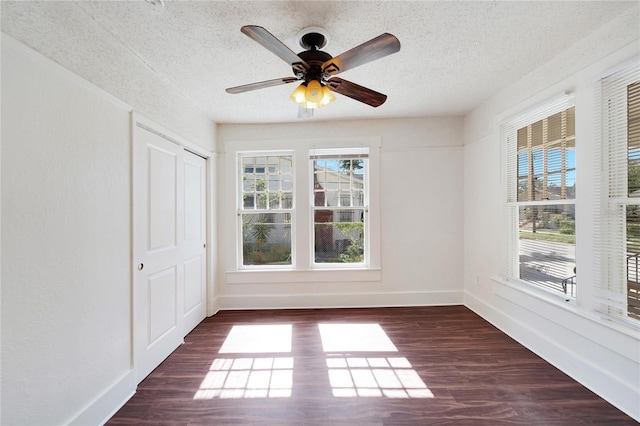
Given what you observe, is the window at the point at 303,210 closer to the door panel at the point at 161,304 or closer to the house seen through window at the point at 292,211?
the house seen through window at the point at 292,211

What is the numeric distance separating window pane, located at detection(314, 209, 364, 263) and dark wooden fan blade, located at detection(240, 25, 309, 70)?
2.15 meters

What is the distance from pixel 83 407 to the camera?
4.82 feet

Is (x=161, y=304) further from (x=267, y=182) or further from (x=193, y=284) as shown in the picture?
(x=267, y=182)

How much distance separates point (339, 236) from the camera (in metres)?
3.49

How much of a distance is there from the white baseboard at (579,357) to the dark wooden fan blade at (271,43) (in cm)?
269

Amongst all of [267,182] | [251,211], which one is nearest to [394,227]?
[267,182]

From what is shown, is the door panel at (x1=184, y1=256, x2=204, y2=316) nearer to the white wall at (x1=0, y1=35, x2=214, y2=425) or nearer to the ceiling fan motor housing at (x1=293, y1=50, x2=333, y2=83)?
the white wall at (x1=0, y1=35, x2=214, y2=425)

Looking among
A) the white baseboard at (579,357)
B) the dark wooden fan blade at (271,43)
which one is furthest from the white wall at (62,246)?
the white baseboard at (579,357)

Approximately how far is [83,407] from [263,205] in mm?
2448

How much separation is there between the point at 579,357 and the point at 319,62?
2.82 meters

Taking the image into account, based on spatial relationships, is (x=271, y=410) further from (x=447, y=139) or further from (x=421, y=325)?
(x=447, y=139)

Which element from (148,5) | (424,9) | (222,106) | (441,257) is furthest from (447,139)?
(148,5)

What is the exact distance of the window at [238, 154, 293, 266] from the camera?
3.48m

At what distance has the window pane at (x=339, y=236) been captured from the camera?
11.4ft
